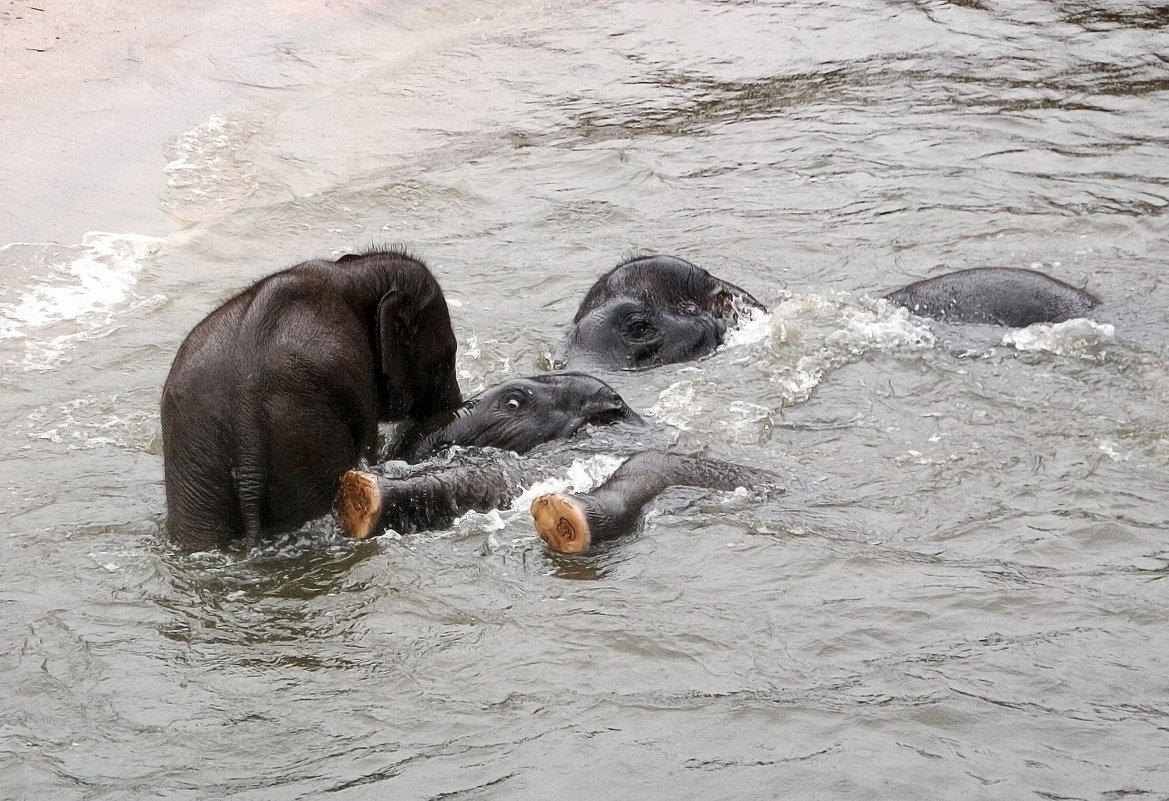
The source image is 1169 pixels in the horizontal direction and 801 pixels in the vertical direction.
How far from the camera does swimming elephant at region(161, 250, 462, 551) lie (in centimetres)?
534

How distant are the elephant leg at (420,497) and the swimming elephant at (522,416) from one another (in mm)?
292

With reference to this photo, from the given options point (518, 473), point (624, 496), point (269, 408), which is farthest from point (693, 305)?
point (269, 408)

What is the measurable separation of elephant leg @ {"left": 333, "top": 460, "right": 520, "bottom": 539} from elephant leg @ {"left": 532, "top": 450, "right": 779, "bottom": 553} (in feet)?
1.45

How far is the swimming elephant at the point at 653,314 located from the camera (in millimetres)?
7570

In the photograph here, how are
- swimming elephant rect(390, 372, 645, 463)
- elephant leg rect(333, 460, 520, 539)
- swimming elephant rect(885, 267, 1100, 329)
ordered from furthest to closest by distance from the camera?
swimming elephant rect(885, 267, 1100, 329), swimming elephant rect(390, 372, 645, 463), elephant leg rect(333, 460, 520, 539)

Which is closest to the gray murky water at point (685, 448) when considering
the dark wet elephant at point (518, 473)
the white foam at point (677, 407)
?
the white foam at point (677, 407)

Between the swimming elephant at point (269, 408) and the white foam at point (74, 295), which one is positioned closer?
the swimming elephant at point (269, 408)

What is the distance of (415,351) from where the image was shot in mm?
6172

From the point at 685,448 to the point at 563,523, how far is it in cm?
124

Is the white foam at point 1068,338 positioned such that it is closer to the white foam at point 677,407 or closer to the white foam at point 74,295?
the white foam at point 677,407

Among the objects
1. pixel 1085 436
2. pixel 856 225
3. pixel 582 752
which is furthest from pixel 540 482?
pixel 856 225

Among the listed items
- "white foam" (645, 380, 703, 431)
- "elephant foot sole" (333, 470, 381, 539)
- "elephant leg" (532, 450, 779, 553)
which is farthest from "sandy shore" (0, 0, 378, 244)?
"elephant leg" (532, 450, 779, 553)

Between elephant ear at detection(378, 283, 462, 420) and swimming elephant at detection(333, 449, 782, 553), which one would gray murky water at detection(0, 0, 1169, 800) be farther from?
elephant ear at detection(378, 283, 462, 420)

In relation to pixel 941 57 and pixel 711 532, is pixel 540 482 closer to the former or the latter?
pixel 711 532
